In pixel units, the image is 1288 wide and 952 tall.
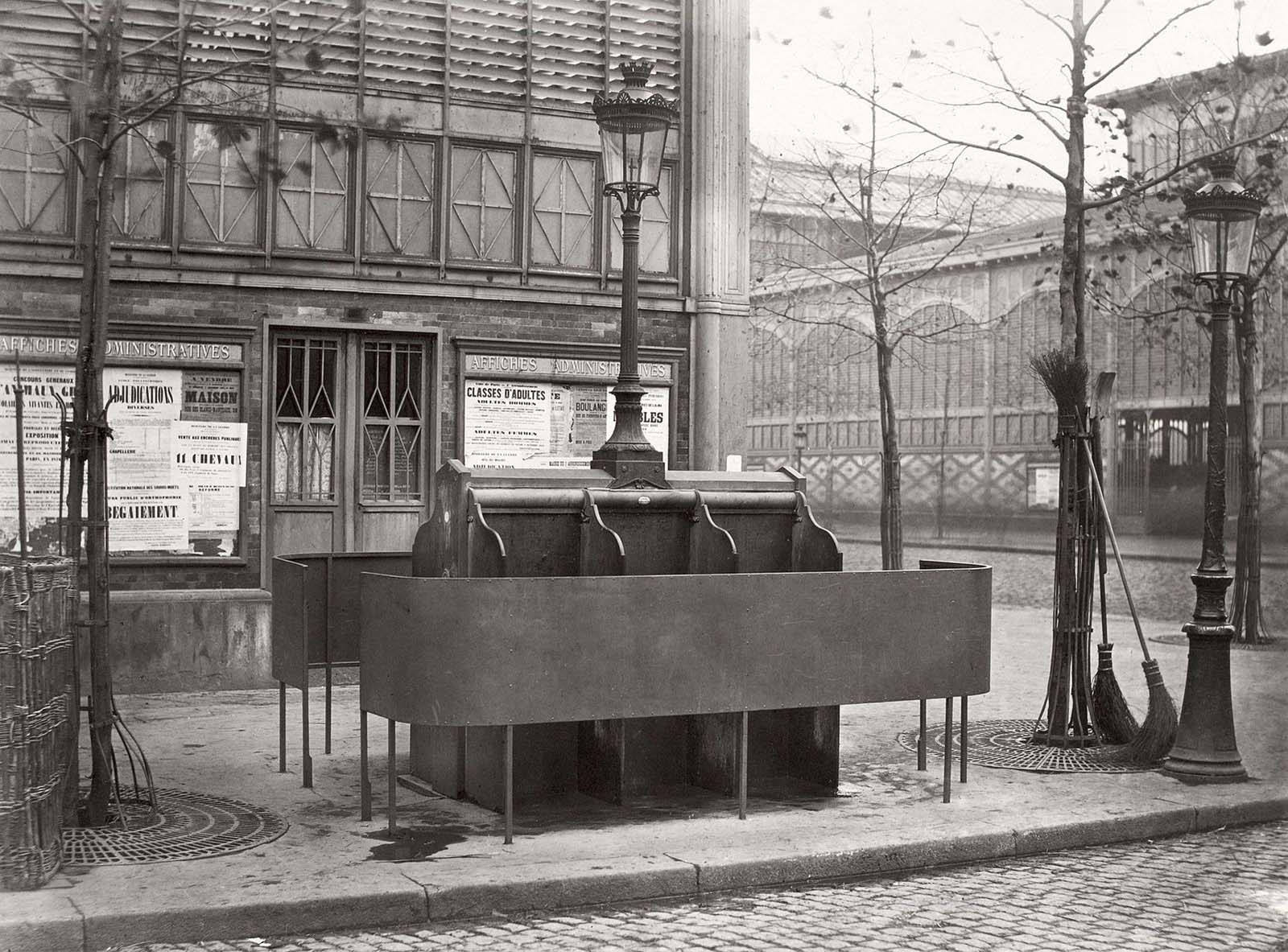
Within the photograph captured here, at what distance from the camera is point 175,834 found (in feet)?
23.2

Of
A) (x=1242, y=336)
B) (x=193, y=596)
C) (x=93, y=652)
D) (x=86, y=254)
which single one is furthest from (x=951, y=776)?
(x=1242, y=336)

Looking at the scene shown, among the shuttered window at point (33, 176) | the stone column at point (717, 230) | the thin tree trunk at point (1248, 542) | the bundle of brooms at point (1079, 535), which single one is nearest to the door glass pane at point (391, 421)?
the stone column at point (717, 230)

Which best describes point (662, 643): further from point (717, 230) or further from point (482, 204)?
point (717, 230)

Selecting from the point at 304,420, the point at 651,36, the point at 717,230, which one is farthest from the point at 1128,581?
the point at 304,420

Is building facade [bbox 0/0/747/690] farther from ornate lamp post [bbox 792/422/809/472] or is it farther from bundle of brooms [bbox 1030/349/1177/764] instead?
ornate lamp post [bbox 792/422/809/472]

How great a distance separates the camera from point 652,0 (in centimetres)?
1397

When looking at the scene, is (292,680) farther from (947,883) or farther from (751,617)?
(947,883)

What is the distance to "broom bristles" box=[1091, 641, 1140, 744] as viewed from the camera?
9.80 metres

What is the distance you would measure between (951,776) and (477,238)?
6.87 metres

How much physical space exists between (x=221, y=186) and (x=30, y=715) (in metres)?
7.57

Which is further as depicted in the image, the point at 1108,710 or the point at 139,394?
the point at 139,394

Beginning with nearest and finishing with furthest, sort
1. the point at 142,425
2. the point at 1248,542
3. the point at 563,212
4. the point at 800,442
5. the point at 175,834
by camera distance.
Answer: the point at 175,834
the point at 142,425
the point at 563,212
the point at 1248,542
the point at 800,442

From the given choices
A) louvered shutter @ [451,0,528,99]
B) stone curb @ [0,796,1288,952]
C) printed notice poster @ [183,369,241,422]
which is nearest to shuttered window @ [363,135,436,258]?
louvered shutter @ [451,0,528,99]

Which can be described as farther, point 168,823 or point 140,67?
point 140,67
